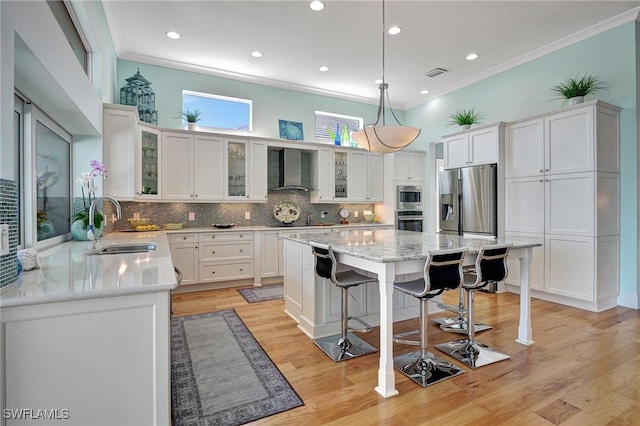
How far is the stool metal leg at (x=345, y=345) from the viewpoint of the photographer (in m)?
2.62

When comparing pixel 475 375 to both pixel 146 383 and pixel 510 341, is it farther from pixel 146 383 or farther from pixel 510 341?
pixel 146 383

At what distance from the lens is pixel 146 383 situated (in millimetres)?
1409

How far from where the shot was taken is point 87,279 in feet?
4.90

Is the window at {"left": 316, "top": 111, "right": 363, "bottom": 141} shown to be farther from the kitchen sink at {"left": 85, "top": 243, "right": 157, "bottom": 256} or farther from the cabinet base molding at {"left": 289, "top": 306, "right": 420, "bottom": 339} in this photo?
the kitchen sink at {"left": 85, "top": 243, "right": 157, "bottom": 256}

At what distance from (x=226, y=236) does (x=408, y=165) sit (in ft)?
12.0

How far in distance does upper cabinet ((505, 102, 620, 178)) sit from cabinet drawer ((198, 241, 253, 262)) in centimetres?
393

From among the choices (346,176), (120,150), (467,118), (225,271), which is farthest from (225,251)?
(467,118)

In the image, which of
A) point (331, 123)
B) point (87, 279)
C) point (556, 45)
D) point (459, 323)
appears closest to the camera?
point (87, 279)

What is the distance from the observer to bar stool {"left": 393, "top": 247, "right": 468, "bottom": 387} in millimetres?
2164

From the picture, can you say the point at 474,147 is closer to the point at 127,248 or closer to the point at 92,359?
the point at 127,248

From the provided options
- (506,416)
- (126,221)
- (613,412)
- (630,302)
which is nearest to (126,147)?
(126,221)

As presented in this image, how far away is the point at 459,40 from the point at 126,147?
437 centimetres

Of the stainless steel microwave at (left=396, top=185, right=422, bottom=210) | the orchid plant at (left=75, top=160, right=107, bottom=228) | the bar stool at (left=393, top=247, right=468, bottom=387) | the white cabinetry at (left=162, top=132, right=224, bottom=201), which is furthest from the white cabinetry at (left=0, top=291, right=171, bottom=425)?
the stainless steel microwave at (left=396, top=185, right=422, bottom=210)

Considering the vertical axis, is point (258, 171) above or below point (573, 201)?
above
